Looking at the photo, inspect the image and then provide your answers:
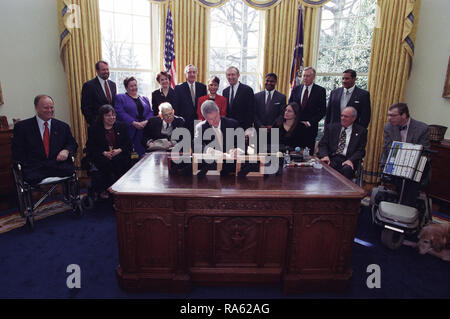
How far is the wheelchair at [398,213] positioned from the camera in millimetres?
2850

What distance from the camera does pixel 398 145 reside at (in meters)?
3.19

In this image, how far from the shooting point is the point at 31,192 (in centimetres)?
338

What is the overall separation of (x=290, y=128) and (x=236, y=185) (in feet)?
6.34

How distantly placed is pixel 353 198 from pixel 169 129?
8.77 feet

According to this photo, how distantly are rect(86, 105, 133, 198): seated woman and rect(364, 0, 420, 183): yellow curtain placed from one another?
4.22 m

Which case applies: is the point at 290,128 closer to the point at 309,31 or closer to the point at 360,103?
the point at 360,103

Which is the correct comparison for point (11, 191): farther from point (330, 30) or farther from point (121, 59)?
point (330, 30)

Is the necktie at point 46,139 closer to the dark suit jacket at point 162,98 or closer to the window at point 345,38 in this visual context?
the dark suit jacket at point 162,98

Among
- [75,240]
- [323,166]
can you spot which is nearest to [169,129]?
[75,240]

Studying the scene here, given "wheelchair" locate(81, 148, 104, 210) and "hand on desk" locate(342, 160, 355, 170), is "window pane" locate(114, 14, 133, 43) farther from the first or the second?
"hand on desk" locate(342, 160, 355, 170)

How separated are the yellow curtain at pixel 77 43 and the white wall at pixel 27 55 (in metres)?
0.22

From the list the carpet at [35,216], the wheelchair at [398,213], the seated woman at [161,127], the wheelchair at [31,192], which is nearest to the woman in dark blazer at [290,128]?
the wheelchair at [398,213]

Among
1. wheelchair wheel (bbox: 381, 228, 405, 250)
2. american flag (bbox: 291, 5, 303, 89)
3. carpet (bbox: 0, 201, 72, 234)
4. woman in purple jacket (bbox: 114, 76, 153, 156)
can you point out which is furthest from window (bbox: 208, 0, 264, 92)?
wheelchair wheel (bbox: 381, 228, 405, 250)

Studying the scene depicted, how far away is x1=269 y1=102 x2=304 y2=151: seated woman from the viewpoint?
391 cm
